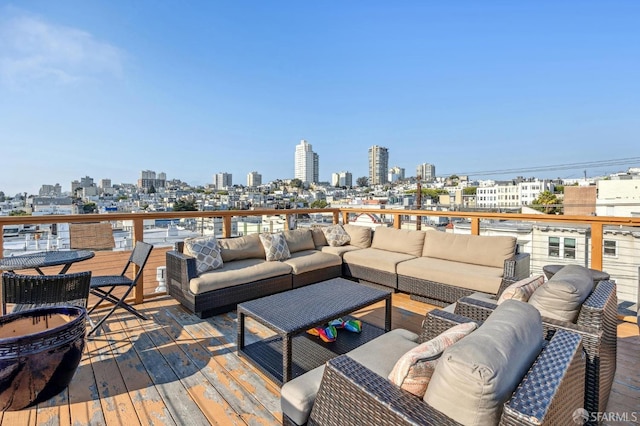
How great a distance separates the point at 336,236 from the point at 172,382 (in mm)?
3364

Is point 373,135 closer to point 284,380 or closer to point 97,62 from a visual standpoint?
point 97,62

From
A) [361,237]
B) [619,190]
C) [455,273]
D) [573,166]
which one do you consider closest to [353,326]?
[455,273]

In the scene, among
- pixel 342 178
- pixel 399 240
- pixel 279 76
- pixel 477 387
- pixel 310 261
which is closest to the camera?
pixel 477 387

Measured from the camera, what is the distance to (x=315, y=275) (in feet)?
14.2

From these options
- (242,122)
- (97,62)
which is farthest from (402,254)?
(242,122)

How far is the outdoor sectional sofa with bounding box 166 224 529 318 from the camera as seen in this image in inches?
135

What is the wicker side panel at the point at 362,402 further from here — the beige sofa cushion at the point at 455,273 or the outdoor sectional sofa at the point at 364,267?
the beige sofa cushion at the point at 455,273

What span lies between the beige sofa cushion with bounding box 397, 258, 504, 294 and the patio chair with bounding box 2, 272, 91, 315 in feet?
11.0

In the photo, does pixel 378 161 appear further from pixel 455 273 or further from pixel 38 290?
pixel 38 290

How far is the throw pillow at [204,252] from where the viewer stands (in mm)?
3604

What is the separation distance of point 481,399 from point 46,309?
2695 millimetres

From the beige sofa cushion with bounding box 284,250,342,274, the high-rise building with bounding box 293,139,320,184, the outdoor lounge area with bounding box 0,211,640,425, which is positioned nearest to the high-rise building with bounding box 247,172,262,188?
the high-rise building with bounding box 293,139,320,184

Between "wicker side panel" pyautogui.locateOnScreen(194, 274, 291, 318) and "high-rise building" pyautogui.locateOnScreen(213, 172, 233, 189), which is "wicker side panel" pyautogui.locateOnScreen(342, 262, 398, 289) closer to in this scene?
"wicker side panel" pyautogui.locateOnScreen(194, 274, 291, 318)

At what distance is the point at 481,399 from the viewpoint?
2.97 feet
